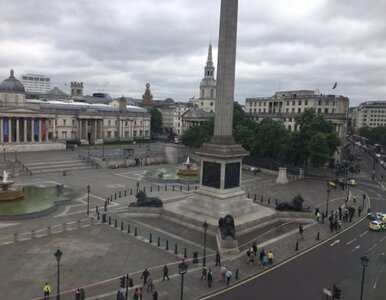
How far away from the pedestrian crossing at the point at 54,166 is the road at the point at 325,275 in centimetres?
5012

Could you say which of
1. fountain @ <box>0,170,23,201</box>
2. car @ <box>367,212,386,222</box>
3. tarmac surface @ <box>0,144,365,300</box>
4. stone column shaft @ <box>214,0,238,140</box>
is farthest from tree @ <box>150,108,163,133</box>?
car @ <box>367,212,386,222</box>

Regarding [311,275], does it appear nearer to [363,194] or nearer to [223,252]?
[223,252]

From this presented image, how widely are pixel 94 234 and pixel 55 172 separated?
3654 centimetres

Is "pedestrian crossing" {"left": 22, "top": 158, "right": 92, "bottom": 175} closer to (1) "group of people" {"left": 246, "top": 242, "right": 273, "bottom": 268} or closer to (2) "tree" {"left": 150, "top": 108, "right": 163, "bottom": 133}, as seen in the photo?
(1) "group of people" {"left": 246, "top": 242, "right": 273, "bottom": 268}

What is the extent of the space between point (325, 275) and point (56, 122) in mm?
95306

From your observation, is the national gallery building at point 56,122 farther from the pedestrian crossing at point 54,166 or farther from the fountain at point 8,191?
the fountain at point 8,191

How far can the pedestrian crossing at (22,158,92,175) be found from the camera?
2625 inches

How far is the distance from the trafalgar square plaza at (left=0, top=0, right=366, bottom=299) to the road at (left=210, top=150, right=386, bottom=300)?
1.14m

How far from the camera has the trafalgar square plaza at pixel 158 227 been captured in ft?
79.6

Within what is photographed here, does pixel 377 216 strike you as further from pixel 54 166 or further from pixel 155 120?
pixel 155 120

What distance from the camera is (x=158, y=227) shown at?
36531 mm

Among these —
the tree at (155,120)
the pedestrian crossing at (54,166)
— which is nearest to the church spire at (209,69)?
the tree at (155,120)

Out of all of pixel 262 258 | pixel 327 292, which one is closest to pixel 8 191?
pixel 262 258

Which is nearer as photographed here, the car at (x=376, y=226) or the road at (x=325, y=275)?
the road at (x=325, y=275)
